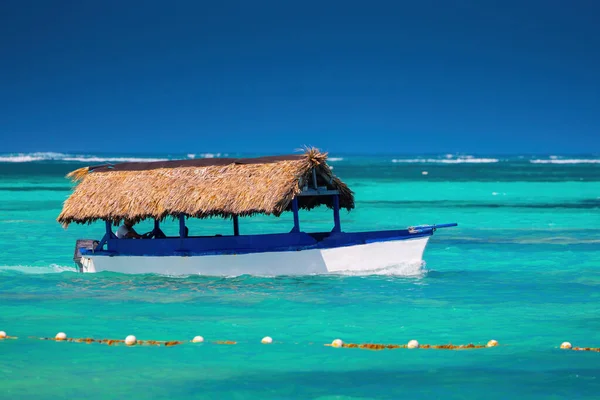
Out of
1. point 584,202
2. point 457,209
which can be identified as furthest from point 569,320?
point 584,202

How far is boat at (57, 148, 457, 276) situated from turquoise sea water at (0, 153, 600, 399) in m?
0.31

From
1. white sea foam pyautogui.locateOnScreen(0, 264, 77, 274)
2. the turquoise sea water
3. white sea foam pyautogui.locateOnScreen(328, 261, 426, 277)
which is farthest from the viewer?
white sea foam pyautogui.locateOnScreen(0, 264, 77, 274)

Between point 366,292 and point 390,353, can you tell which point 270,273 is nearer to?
point 366,292

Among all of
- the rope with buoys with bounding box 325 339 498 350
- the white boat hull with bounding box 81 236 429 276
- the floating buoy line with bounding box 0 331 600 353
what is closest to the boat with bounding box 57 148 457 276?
the white boat hull with bounding box 81 236 429 276

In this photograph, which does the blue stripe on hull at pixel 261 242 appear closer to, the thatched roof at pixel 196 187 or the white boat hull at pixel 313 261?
the white boat hull at pixel 313 261

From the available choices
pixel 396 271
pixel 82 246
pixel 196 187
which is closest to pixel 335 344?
pixel 396 271

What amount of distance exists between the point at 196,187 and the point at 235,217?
1166 millimetres

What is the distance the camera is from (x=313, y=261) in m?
19.2

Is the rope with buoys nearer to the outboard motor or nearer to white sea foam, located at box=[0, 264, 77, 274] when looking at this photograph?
the outboard motor

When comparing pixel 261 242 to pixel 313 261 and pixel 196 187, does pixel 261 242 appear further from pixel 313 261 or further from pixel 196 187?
pixel 196 187

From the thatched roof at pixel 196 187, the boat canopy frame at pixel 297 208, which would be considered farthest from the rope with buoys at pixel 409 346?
the boat canopy frame at pixel 297 208

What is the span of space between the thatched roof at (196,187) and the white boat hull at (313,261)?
85 cm

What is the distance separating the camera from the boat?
19.0 meters

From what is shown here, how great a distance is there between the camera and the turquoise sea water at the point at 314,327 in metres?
11.7
